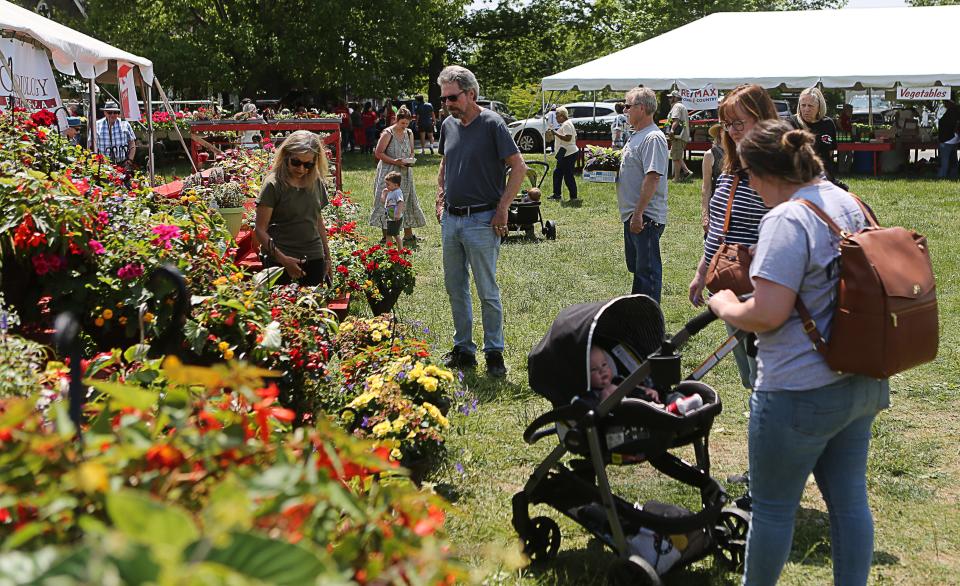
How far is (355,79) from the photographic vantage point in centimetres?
3266

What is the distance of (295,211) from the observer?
6.04 meters

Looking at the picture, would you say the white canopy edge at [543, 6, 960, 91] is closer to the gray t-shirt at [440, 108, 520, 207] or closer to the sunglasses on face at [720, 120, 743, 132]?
the gray t-shirt at [440, 108, 520, 207]

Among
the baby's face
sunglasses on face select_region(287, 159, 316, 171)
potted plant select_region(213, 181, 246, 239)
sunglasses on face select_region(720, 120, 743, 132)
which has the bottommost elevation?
the baby's face

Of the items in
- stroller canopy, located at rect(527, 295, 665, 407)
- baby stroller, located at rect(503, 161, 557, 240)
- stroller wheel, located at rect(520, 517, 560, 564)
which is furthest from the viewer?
baby stroller, located at rect(503, 161, 557, 240)

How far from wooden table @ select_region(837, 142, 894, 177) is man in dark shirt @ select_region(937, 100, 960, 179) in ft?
3.72

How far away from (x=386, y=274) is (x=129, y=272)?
151 inches

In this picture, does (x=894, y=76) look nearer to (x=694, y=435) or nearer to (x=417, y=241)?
(x=417, y=241)

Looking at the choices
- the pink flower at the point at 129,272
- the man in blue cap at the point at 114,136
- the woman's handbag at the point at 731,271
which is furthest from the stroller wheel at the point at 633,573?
the man in blue cap at the point at 114,136

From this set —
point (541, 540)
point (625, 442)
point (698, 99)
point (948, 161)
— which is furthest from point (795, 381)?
point (948, 161)

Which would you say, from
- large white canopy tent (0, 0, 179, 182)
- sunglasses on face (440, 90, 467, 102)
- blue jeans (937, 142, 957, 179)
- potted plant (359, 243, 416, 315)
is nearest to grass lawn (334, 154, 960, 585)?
potted plant (359, 243, 416, 315)

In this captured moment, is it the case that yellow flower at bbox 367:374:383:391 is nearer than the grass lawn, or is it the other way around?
the grass lawn

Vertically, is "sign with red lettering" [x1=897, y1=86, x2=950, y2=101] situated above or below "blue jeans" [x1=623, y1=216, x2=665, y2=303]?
above

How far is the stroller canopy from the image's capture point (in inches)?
153

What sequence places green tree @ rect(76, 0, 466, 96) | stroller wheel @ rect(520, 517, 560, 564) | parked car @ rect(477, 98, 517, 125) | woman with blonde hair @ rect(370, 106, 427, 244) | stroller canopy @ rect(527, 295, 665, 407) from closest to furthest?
stroller canopy @ rect(527, 295, 665, 407), stroller wheel @ rect(520, 517, 560, 564), woman with blonde hair @ rect(370, 106, 427, 244), green tree @ rect(76, 0, 466, 96), parked car @ rect(477, 98, 517, 125)
